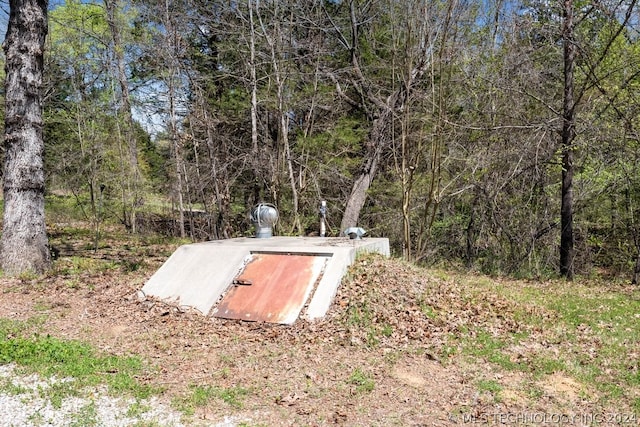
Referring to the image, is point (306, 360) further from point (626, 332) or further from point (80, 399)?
point (626, 332)

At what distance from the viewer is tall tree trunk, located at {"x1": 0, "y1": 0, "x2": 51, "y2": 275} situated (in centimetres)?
769

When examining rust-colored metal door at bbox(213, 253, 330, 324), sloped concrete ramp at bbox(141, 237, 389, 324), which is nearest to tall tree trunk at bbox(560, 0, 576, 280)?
sloped concrete ramp at bbox(141, 237, 389, 324)

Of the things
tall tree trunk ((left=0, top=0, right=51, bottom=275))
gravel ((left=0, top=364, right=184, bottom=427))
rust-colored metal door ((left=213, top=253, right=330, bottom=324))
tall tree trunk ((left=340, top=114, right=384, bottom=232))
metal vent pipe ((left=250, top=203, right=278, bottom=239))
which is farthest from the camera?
tall tree trunk ((left=340, top=114, right=384, bottom=232))

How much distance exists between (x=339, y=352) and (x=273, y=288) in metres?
1.48

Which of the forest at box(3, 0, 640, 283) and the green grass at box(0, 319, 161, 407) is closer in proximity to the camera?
the green grass at box(0, 319, 161, 407)

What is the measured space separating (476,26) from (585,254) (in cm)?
649

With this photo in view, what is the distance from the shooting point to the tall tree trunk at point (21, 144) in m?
7.69

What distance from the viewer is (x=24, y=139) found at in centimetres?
777

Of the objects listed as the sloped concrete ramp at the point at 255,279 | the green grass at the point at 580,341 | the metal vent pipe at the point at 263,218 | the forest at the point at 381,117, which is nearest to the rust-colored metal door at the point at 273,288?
the sloped concrete ramp at the point at 255,279

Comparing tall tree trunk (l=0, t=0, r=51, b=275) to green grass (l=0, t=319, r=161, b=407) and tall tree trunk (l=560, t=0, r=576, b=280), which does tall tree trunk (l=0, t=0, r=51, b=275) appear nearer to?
green grass (l=0, t=319, r=161, b=407)

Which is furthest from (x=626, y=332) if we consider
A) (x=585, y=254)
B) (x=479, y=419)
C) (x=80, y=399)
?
(x=585, y=254)

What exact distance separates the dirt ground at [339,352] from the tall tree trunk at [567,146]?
5.00 meters

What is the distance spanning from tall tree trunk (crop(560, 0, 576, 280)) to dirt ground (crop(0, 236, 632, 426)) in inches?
197

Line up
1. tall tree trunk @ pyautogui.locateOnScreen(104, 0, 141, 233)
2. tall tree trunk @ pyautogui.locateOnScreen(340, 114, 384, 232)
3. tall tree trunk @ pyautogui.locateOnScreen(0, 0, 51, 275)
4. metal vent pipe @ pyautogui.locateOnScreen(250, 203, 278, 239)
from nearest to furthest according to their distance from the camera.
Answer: tall tree trunk @ pyautogui.locateOnScreen(0, 0, 51, 275) → metal vent pipe @ pyautogui.locateOnScreen(250, 203, 278, 239) → tall tree trunk @ pyautogui.locateOnScreen(340, 114, 384, 232) → tall tree trunk @ pyautogui.locateOnScreen(104, 0, 141, 233)
